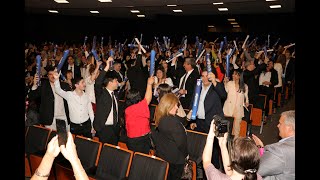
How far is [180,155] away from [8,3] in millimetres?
2636

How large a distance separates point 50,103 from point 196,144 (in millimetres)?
2361

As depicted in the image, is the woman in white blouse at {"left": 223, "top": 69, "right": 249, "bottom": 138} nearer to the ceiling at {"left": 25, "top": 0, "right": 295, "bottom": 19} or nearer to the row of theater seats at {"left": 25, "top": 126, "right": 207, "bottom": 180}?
the row of theater seats at {"left": 25, "top": 126, "right": 207, "bottom": 180}

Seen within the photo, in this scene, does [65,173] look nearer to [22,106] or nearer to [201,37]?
[22,106]

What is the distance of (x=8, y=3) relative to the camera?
157cm

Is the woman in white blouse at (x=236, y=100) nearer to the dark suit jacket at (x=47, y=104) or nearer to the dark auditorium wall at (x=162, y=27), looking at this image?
the dark suit jacket at (x=47, y=104)

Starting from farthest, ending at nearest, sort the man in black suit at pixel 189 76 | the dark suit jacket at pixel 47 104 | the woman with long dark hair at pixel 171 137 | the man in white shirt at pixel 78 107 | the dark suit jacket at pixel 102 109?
1. the man in black suit at pixel 189 76
2. the dark suit jacket at pixel 47 104
3. the man in white shirt at pixel 78 107
4. the dark suit jacket at pixel 102 109
5. the woman with long dark hair at pixel 171 137

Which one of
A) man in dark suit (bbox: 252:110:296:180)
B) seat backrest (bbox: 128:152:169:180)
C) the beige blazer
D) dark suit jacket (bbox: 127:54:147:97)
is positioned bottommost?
seat backrest (bbox: 128:152:169:180)

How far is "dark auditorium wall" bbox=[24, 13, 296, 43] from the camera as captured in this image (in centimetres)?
1819

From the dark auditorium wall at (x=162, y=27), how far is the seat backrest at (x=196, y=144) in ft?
48.2

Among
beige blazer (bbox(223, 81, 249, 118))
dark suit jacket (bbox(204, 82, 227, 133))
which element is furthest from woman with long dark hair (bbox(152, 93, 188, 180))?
beige blazer (bbox(223, 81, 249, 118))

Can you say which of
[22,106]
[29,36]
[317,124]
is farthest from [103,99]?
[29,36]

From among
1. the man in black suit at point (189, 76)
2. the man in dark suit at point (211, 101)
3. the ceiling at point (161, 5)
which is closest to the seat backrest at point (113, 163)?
the man in dark suit at point (211, 101)

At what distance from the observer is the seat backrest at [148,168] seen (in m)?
3.54

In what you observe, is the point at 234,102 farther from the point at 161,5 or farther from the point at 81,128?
the point at 161,5
